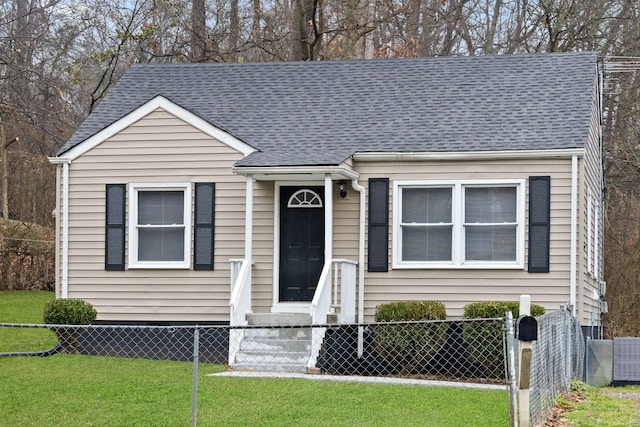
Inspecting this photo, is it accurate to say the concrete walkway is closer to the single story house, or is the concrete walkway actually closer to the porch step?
the porch step

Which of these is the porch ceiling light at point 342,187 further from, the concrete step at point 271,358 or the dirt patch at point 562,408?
the dirt patch at point 562,408

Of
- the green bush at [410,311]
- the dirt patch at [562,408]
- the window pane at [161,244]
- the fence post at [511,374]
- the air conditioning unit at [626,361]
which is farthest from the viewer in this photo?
the air conditioning unit at [626,361]

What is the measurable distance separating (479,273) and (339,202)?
234cm

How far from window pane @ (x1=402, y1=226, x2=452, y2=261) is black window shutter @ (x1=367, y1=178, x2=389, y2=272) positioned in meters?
0.34

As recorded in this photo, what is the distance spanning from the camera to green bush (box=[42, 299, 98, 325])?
14.5 m

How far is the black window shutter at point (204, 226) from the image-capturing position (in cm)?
1541

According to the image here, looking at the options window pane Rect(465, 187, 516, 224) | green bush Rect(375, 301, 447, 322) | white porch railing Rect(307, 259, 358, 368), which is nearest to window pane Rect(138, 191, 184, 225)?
white porch railing Rect(307, 259, 358, 368)

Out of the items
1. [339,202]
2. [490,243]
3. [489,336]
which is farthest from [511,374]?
[339,202]

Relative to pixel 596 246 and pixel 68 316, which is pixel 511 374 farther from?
pixel 596 246

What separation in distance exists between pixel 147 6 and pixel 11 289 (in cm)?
874

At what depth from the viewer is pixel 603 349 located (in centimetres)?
1589

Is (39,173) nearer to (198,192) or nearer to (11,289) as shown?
(11,289)

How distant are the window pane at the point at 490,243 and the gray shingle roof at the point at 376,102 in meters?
1.20

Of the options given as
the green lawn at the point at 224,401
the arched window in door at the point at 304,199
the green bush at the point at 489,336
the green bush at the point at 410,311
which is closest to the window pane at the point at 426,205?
the arched window in door at the point at 304,199
